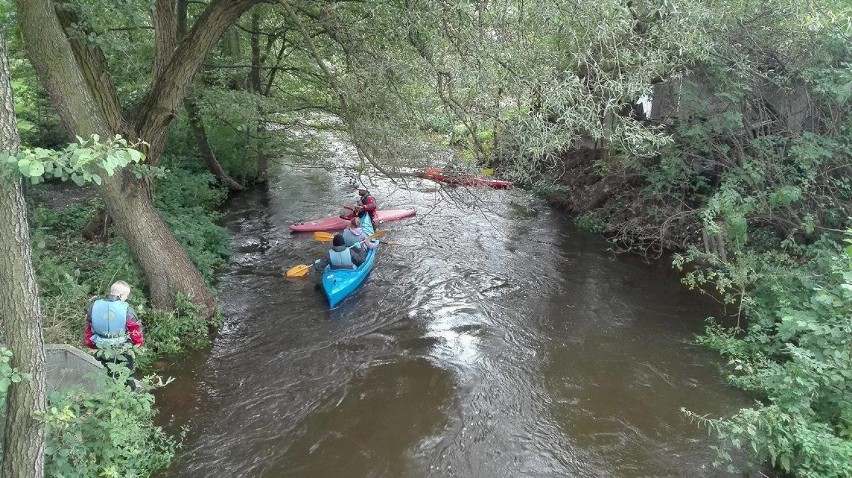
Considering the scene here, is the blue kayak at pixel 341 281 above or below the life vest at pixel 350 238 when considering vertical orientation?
below

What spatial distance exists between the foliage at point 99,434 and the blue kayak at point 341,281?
11.8 ft

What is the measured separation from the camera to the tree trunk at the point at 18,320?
8.36 feet

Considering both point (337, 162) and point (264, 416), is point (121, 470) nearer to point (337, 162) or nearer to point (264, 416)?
point (264, 416)

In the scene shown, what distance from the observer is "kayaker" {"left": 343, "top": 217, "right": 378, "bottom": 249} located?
8.58 m

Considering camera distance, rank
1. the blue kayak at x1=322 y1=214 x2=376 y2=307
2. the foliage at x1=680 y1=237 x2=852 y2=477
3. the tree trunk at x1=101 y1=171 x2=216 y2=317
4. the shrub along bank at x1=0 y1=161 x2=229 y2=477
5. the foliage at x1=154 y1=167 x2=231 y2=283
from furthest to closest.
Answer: the foliage at x1=154 y1=167 x2=231 y2=283
the blue kayak at x1=322 y1=214 x2=376 y2=307
the tree trunk at x1=101 y1=171 x2=216 y2=317
the foliage at x1=680 y1=237 x2=852 y2=477
the shrub along bank at x1=0 y1=161 x2=229 y2=477

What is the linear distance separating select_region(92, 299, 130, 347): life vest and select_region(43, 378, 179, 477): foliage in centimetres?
61

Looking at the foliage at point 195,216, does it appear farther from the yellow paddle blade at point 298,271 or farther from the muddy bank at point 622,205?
the muddy bank at point 622,205

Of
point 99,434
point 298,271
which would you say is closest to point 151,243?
point 298,271

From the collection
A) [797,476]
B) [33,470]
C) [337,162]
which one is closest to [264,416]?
[33,470]

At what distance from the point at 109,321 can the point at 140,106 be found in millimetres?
2861

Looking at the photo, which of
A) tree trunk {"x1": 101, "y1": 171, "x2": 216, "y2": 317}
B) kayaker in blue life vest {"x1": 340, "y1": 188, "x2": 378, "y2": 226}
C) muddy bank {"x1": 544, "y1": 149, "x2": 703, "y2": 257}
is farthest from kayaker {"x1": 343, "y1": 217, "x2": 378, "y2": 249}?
muddy bank {"x1": 544, "y1": 149, "x2": 703, "y2": 257}

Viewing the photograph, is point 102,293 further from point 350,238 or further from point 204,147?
point 204,147

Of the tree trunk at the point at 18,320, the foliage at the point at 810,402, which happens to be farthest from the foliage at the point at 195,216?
the foliage at the point at 810,402

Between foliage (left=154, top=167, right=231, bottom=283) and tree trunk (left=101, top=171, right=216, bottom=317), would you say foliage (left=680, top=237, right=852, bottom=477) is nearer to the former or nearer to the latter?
tree trunk (left=101, top=171, right=216, bottom=317)
